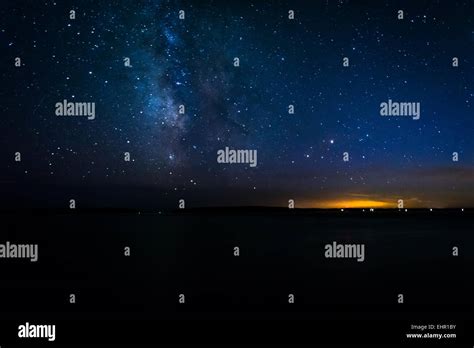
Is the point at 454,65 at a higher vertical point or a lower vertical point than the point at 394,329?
higher

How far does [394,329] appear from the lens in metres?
7.70

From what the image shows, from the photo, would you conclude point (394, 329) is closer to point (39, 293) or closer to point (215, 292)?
point (215, 292)

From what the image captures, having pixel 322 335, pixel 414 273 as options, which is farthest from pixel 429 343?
pixel 414 273

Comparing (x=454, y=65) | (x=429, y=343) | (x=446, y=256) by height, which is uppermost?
(x=454, y=65)

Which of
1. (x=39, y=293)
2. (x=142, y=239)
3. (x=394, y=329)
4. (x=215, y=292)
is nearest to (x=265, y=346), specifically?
(x=394, y=329)

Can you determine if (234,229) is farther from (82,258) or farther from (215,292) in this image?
(215,292)

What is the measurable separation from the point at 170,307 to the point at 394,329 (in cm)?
326

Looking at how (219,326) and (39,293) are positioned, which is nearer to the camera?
(219,326)

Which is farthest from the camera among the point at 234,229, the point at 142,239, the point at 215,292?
the point at 234,229

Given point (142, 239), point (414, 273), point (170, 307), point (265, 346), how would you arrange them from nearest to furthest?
point (265, 346) < point (170, 307) < point (414, 273) < point (142, 239)

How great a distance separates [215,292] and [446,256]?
707 cm

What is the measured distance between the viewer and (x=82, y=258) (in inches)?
572

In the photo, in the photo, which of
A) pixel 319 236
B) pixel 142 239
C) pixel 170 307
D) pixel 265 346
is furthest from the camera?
pixel 319 236

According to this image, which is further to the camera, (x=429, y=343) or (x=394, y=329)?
(x=394, y=329)
